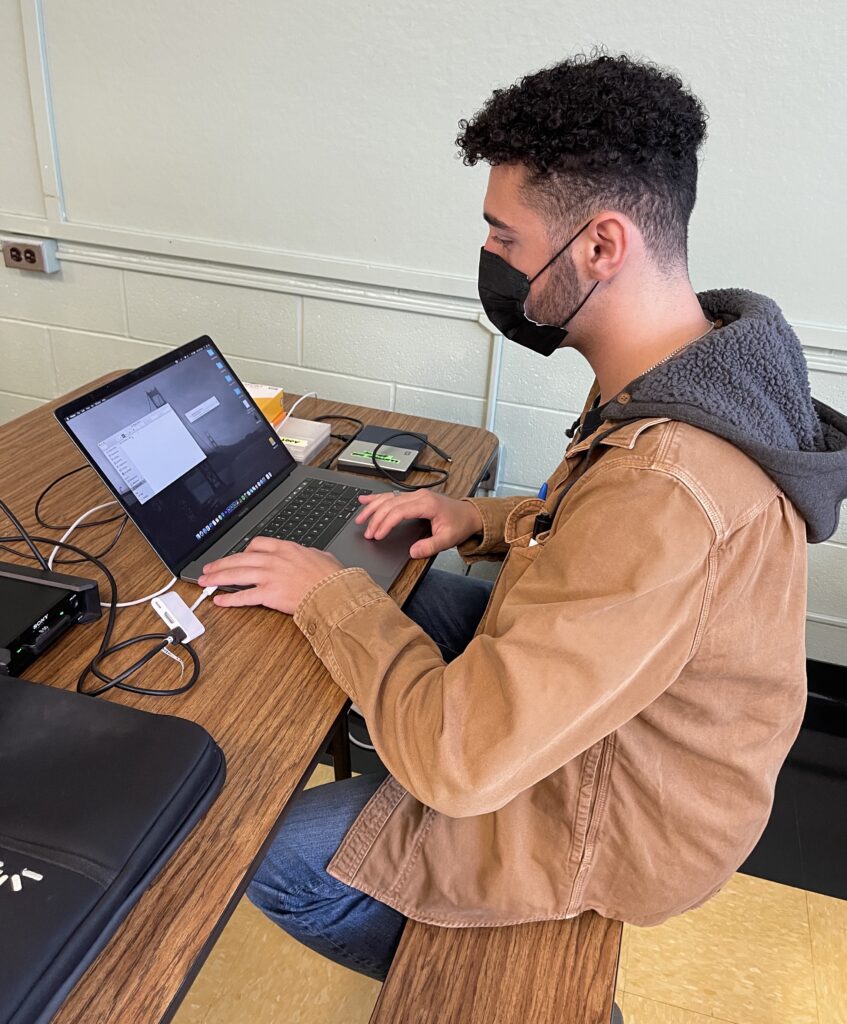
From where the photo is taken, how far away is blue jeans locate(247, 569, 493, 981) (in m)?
0.90

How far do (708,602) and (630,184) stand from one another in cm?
45

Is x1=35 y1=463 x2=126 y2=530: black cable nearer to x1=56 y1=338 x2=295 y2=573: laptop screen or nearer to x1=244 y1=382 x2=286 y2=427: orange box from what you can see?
x1=56 y1=338 x2=295 y2=573: laptop screen

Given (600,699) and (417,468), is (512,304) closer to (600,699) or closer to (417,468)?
(417,468)

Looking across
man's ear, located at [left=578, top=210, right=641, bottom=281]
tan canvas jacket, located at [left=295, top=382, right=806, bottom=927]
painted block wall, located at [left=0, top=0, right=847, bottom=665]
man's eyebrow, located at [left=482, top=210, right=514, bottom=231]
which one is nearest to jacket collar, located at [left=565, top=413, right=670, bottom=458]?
tan canvas jacket, located at [left=295, top=382, right=806, bottom=927]

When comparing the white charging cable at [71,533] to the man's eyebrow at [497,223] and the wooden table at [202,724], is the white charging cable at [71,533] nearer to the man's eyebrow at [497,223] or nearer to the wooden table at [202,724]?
the wooden table at [202,724]

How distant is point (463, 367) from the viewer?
70.0 inches

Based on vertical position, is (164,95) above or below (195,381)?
above

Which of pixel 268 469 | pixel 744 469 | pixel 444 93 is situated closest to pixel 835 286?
pixel 444 93

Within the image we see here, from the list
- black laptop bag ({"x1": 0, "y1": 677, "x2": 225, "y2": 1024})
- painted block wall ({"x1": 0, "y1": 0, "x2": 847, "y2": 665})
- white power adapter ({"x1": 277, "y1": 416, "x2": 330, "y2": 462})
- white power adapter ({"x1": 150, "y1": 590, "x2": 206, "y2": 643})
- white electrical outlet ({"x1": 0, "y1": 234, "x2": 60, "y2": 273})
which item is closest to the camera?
black laptop bag ({"x1": 0, "y1": 677, "x2": 225, "y2": 1024})

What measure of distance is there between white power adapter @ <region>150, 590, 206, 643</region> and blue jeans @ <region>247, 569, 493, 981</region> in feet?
0.79

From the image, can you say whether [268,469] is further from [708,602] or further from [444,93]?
[444,93]

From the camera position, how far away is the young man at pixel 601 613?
2.19 ft

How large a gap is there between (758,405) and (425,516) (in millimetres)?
524

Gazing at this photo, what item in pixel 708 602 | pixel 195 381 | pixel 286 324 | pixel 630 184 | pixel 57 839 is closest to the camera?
pixel 57 839
